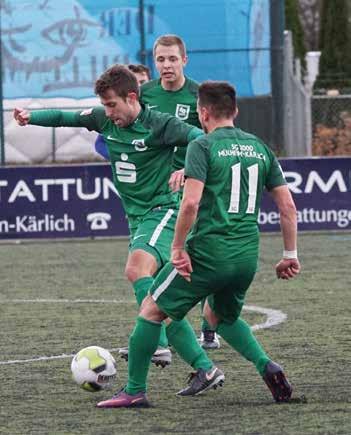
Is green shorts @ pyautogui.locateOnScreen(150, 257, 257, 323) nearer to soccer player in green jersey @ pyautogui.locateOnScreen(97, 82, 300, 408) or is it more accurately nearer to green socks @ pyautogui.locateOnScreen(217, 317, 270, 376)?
soccer player in green jersey @ pyautogui.locateOnScreen(97, 82, 300, 408)

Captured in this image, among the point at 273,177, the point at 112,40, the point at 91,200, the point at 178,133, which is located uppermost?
the point at 178,133

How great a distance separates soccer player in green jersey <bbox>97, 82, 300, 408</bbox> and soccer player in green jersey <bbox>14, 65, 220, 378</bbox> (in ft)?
2.82

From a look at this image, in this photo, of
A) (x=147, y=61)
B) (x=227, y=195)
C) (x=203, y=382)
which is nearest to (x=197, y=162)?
(x=227, y=195)

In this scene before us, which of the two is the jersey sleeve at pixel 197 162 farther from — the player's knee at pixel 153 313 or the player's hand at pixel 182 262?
the player's knee at pixel 153 313

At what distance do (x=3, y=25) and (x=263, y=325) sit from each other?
1513 centimetres

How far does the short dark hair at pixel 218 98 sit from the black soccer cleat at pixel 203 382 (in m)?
1.43

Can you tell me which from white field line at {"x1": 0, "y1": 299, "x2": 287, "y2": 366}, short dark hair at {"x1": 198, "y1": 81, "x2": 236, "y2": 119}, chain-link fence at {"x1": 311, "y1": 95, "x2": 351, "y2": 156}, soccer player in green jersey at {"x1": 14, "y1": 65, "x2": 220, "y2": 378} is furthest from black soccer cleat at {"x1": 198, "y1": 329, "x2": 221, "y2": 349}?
chain-link fence at {"x1": 311, "y1": 95, "x2": 351, "y2": 156}

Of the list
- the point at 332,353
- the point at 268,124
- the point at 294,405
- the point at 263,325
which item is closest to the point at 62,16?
the point at 268,124

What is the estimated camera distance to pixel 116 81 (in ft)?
24.9

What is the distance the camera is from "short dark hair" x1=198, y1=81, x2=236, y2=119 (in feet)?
22.1

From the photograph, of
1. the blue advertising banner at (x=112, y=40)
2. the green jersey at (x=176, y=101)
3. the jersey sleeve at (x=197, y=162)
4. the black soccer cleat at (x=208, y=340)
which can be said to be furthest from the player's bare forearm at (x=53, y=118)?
the blue advertising banner at (x=112, y=40)

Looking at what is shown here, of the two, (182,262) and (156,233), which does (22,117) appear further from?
(182,262)

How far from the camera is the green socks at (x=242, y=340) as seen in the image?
7093mm

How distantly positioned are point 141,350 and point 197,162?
3.33 feet
